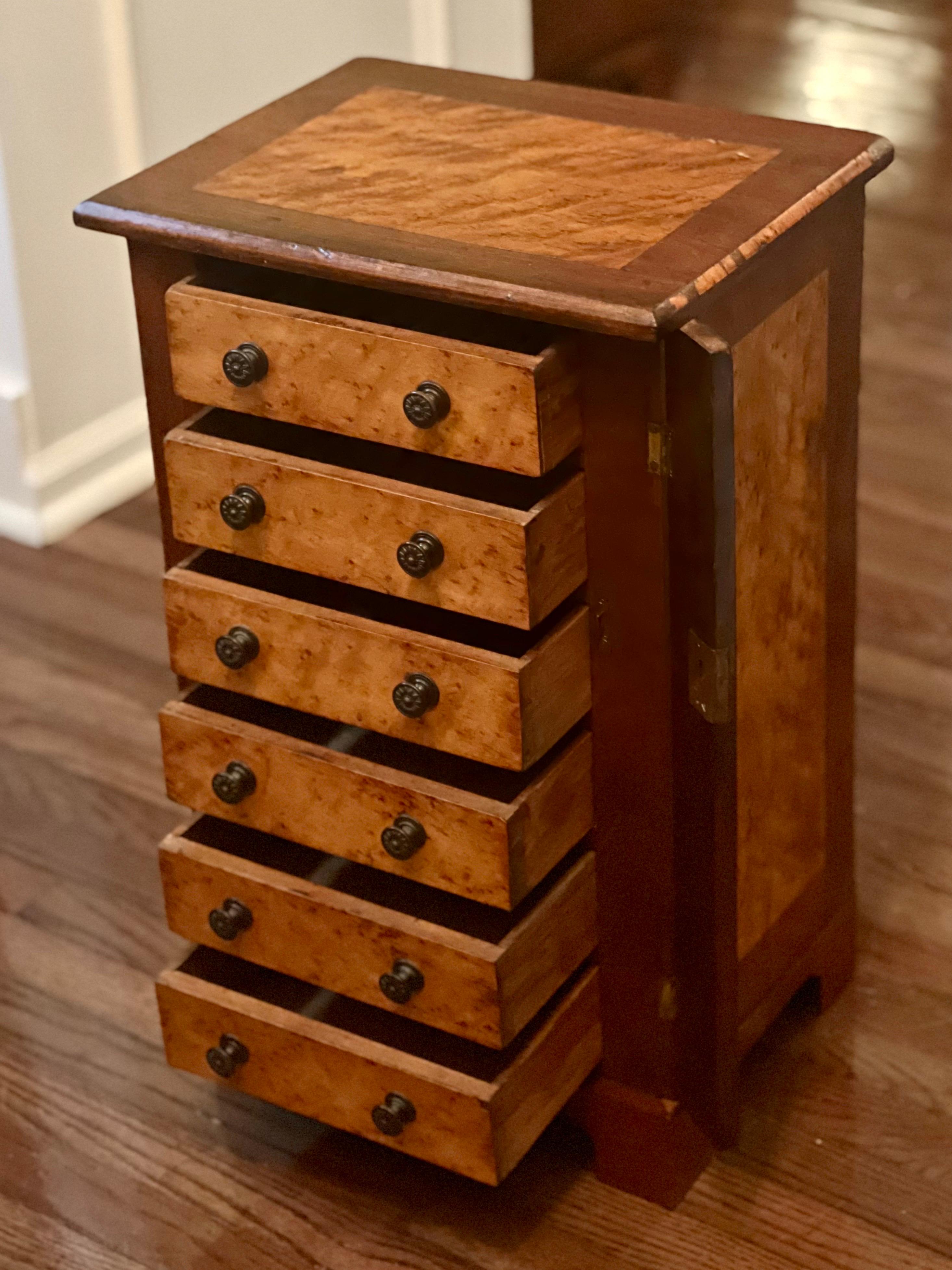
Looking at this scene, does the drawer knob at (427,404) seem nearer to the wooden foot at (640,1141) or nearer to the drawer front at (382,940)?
the drawer front at (382,940)

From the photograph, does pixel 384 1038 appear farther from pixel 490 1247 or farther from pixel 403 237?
pixel 403 237

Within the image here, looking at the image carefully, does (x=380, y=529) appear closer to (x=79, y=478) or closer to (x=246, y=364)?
(x=246, y=364)

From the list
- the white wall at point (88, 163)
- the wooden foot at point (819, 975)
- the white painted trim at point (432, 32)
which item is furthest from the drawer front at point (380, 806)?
the white painted trim at point (432, 32)

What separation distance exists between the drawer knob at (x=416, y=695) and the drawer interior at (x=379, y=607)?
104mm

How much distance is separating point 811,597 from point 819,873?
325mm

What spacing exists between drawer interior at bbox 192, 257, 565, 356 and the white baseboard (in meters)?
1.28

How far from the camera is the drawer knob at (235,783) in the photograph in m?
1.73

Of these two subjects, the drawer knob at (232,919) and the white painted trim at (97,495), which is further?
the white painted trim at (97,495)

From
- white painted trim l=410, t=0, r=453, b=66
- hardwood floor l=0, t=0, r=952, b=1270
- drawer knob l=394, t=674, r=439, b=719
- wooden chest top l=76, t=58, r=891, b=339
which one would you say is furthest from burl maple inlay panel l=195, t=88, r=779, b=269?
white painted trim l=410, t=0, r=453, b=66

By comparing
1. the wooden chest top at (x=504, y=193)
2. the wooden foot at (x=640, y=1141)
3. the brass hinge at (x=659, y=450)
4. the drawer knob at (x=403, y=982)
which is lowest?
the wooden foot at (x=640, y=1141)

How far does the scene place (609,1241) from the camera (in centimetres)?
183

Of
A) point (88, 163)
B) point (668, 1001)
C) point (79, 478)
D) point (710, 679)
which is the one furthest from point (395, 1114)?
point (88, 163)

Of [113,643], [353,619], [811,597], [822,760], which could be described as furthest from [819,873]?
[113,643]

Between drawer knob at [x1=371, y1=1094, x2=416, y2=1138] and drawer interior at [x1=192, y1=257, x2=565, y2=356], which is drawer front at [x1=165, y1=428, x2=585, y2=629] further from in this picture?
drawer knob at [x1=371, y1=1094, x2=416, y2=1138]
